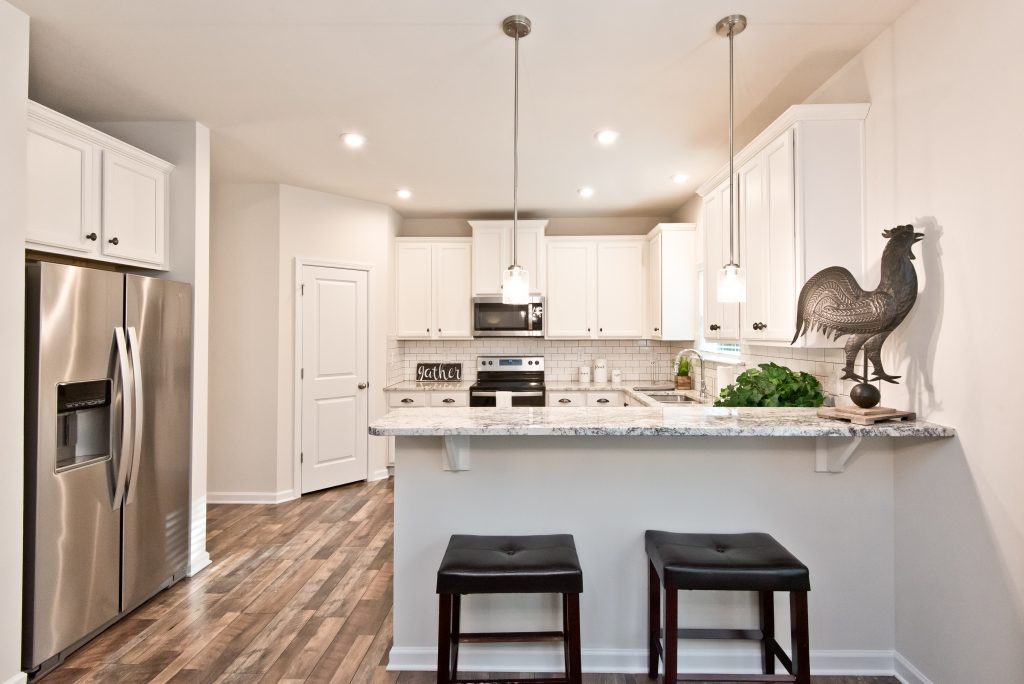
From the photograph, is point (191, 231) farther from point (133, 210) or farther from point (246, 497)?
point (246, 497)

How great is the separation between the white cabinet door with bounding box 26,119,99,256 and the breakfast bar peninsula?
5.82ft

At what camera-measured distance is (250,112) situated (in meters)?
2.87

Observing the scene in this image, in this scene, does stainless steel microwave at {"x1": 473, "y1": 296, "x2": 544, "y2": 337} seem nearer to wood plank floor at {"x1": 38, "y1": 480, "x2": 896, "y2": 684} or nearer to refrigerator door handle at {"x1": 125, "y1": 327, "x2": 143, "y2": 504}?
wood plank floor at {"x1": 38, "y1": 480, "x2": 896, "y2": 684}

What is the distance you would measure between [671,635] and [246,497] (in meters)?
3.67

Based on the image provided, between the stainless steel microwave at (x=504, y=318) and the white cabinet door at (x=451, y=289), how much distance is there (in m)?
0.13

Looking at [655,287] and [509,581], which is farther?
[655,287]

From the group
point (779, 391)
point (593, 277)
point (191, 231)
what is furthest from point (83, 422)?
point (593, 277)

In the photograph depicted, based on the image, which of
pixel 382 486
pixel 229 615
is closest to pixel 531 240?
pixel 382 486

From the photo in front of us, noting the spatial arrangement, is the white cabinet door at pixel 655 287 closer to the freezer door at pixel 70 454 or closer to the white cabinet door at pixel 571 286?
the white cabinet door at pixel 571 286

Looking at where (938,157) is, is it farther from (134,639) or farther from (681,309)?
(134,639)

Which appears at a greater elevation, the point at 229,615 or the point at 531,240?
the point at 531,240

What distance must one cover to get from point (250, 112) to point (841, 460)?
3.33 m

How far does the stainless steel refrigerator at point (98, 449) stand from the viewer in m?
2.02

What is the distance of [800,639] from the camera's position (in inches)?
63.9
